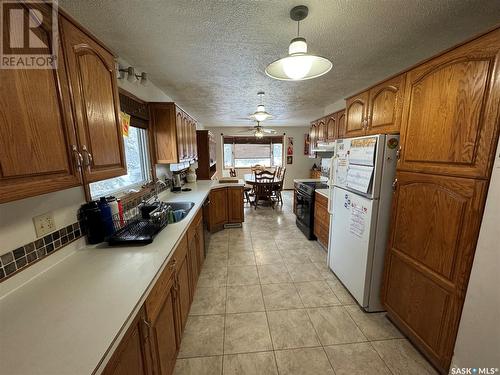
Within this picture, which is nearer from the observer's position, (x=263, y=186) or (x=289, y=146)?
(x=263, y=186)

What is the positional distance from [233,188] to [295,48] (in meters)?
2.76

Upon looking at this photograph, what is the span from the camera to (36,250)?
104cm

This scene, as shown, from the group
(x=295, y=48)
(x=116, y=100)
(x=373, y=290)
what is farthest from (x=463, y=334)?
(x=116, y=100)

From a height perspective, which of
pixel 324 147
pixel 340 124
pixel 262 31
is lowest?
pixel 324 147

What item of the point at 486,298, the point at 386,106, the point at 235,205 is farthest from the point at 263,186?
the point at 486,298

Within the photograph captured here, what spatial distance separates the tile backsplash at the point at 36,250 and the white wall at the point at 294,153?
19.0 feet

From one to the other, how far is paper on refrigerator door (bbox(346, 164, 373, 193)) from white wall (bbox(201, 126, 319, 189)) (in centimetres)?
527

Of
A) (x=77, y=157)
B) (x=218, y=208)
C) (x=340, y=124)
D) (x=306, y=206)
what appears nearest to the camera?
(x=77, y=157)

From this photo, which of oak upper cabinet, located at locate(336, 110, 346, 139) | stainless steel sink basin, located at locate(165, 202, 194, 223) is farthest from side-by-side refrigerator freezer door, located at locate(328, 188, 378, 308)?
stainless steel sink basin, located at locate(165, 202, 194, 223)

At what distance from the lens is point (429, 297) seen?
4.46 feet

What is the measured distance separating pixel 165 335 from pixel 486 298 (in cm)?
172

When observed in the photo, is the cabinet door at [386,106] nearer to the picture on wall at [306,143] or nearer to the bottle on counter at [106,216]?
the bottle on counter at [106,216]

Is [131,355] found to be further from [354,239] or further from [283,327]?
[354,239]

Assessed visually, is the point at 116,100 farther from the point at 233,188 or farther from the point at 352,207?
the point at 233,188
